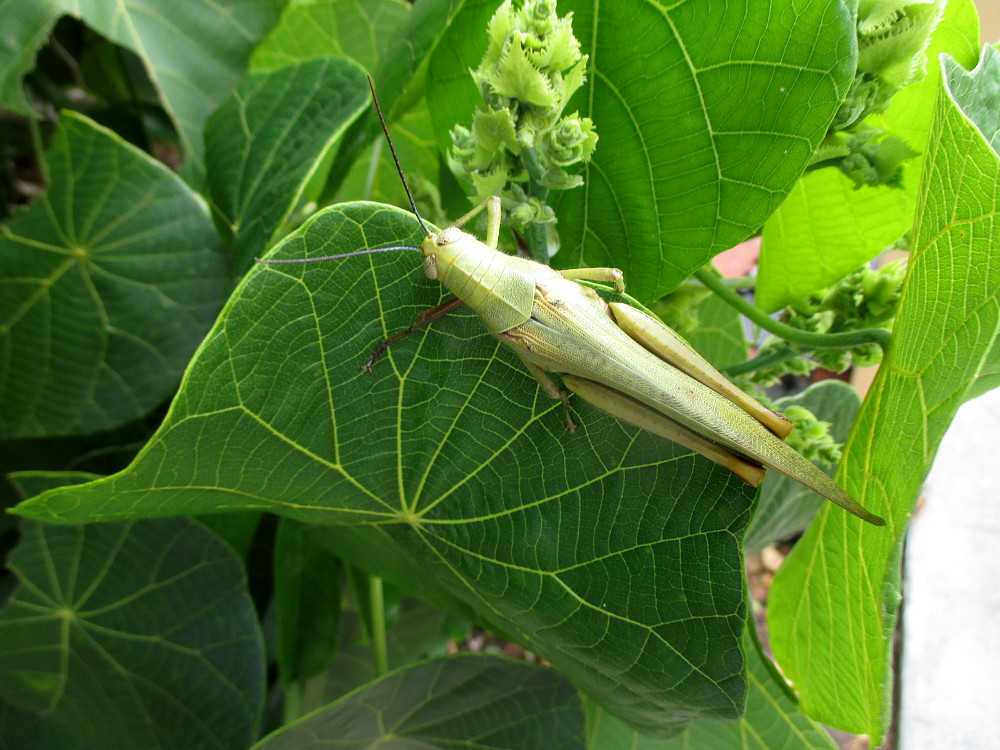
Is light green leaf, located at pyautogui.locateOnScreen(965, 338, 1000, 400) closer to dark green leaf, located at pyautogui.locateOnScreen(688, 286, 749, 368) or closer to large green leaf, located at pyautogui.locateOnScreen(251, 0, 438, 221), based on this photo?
dark green leaf, located at pyautogui.locateOnScreen(688, 286, 749, 368)

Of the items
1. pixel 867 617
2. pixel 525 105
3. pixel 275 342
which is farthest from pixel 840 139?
pixel 275 342

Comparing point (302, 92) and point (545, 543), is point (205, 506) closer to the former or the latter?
point (545, 543)

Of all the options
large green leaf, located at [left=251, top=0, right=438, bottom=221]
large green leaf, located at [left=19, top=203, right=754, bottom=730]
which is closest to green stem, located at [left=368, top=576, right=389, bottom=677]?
large green leaf, located at [left=19, top=203, right=754, bottom=730]

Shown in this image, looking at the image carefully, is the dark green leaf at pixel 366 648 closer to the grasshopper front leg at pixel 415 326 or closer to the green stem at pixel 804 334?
the grasshopper front leg at pixel 415 326

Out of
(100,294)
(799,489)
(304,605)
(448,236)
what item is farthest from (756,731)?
(100,294)

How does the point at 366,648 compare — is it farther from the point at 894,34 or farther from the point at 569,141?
the point at 894,34
